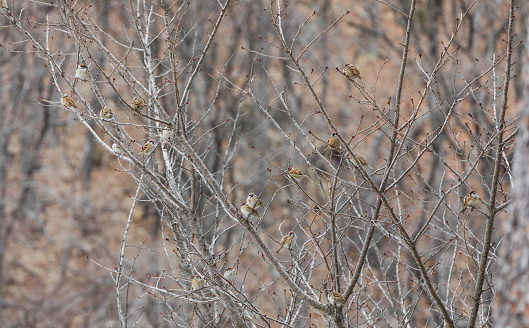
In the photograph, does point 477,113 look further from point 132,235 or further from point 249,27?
point 132,235

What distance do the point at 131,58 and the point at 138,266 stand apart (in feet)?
17.7

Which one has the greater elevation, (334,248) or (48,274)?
(48,274)

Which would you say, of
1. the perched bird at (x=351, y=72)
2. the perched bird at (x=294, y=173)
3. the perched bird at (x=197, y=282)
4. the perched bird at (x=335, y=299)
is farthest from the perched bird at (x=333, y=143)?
the perched bird at (x=197, y=282)

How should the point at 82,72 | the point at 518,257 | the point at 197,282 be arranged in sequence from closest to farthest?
the point at 518,257 < the point at 197,282 < the point at 82,72

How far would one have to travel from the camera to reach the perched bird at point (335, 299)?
3666mm

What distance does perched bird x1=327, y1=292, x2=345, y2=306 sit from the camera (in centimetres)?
367

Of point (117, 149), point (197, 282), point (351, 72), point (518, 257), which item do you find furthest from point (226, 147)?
point (518, 257)

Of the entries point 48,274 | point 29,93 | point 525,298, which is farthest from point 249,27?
point 525,298

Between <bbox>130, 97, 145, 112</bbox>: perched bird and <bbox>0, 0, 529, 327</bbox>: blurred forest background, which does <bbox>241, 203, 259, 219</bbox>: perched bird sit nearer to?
<bbox>130, 97, 145, 112</bbox>: perched bird

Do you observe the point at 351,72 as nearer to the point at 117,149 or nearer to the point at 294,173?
the point at 294,173

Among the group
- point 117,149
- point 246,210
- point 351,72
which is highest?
point 351,72

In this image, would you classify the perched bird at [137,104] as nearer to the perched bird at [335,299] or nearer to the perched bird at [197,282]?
the perched bird at [197,282]

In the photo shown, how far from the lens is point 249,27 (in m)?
12.8

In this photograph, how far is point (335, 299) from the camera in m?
3.68
